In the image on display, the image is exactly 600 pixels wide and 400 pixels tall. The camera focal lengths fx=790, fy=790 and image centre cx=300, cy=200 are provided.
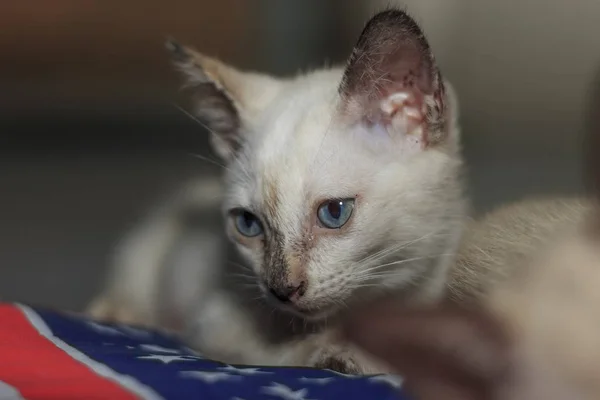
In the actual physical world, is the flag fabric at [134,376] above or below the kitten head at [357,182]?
below

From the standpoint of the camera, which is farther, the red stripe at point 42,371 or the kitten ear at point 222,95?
the kitten ear at point 222,95

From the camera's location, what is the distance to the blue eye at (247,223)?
111 centimetres

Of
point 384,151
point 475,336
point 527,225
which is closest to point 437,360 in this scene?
point 475,336

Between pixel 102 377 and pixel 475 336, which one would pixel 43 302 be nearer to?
pixel 102 377

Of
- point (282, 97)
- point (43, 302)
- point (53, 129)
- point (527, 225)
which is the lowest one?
point (527, 225)

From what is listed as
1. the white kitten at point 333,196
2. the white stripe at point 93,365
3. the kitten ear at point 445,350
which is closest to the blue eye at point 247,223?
the white kitten at point 333,196

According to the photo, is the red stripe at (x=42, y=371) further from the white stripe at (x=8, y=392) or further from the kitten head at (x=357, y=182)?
the kitten head at (x=357, y=182)

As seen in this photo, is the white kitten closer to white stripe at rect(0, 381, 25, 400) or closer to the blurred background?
the blurred background

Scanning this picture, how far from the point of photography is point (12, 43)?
2508 mm

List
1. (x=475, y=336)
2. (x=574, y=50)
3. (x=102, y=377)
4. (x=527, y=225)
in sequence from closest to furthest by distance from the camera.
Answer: (x=475, y=336) → (x=102, y=377) → (x=527, y=225) → (x=574, y=50)

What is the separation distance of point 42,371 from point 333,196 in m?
0.40

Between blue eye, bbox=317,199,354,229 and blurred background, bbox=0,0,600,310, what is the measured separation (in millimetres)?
327

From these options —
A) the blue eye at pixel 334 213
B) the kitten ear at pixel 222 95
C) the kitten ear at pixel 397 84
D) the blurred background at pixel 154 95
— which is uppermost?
the blurred background at pixel 154 95

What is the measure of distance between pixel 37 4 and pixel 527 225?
196cm
